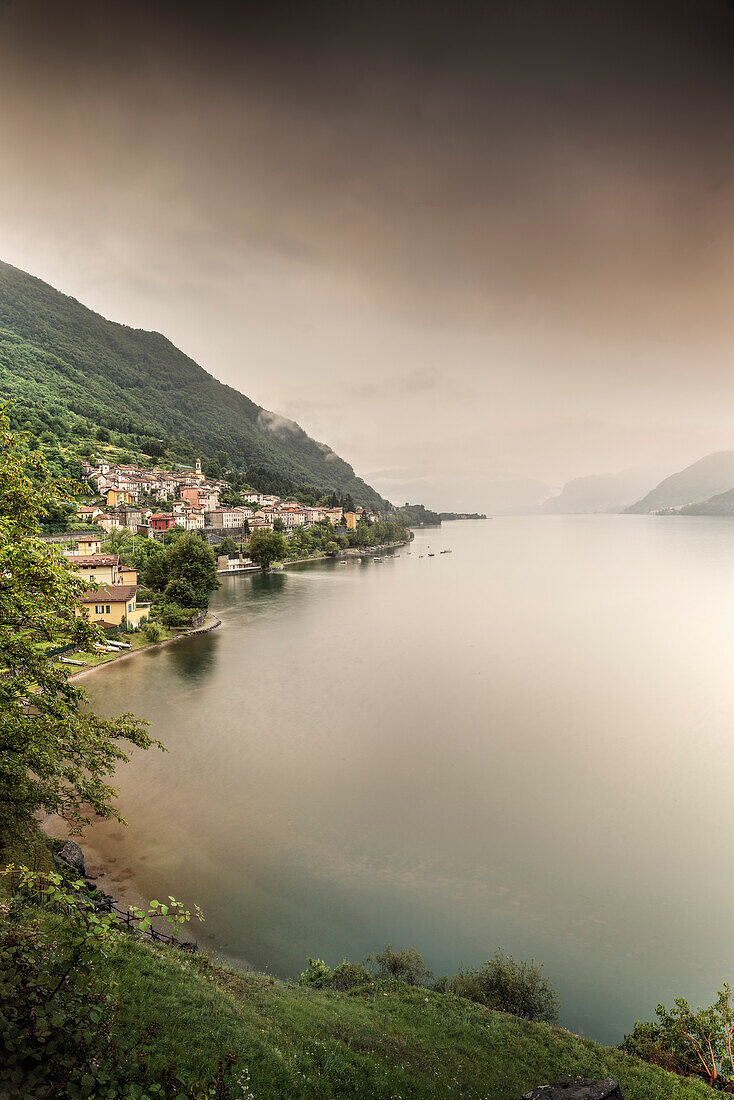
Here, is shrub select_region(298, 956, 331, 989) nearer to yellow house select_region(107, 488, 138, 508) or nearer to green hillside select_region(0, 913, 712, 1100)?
green hillside select_region(0, 913, 712, 1100)

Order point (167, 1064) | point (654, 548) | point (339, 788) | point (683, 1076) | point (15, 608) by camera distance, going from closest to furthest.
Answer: point (167, 1064) < point (15, 608) < point (683, 1076) < point (339, 788) < point (654, 548)

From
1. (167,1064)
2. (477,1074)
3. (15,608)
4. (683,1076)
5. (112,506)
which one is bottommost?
(683,1076)

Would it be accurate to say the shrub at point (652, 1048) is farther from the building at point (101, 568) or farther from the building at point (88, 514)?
the building at point (88, 514)

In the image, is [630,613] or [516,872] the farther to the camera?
[630,613]

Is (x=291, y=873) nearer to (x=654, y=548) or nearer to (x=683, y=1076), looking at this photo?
(x=683, y=1076)

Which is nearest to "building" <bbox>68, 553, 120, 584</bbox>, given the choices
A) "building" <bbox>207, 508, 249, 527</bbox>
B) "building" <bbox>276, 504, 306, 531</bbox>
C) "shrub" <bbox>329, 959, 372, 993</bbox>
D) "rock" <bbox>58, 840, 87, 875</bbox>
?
"rock" <bbox>58, 840, 87, 875</bbox>

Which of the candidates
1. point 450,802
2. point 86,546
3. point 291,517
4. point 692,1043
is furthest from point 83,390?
point 692,1043

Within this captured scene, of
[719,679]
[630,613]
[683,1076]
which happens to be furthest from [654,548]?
[683,1076]
